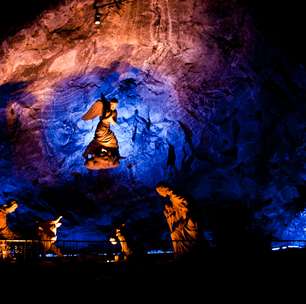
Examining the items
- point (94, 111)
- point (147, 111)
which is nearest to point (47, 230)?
point (94, 111)

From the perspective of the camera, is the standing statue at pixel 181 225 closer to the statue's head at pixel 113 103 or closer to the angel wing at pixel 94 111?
the statue's head at pixel 113 103

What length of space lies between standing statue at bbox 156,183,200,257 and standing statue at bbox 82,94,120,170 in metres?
3.36

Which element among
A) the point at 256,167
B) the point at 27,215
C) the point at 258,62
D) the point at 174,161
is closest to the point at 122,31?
the point at 258,62

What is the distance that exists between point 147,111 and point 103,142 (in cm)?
241

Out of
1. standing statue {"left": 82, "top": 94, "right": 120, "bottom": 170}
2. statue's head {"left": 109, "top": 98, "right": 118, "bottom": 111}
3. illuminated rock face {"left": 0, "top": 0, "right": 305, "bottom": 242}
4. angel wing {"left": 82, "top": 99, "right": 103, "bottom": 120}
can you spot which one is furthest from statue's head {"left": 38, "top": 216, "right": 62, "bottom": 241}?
statue's head {"left": 109, "top": 98, "right": 118, "bottom": 111}

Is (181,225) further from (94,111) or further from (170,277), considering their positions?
(94,111)

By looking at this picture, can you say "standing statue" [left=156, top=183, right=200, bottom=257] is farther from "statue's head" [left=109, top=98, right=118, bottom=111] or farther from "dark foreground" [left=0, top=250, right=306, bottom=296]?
"statue's head" [left=109, top=98, right=118, bottom=111]

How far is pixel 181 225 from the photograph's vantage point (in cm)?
833

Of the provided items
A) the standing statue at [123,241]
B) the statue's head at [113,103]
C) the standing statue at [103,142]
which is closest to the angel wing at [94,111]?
the standing statue at [103,142]

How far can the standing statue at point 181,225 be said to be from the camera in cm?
801

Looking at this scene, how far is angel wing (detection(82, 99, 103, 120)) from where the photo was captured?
12.5 m

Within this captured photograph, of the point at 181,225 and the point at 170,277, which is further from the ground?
the point at 181,225

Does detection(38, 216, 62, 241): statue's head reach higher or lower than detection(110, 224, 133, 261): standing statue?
higher

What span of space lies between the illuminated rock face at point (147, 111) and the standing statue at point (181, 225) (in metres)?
5.18
